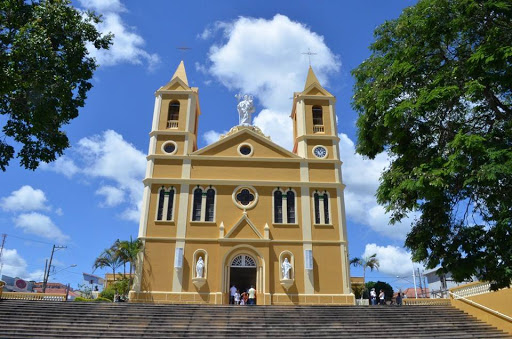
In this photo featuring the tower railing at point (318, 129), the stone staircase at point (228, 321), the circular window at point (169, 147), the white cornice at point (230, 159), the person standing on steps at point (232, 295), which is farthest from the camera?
the tower railing at point (318, 129)

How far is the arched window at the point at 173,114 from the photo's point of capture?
1057 inches


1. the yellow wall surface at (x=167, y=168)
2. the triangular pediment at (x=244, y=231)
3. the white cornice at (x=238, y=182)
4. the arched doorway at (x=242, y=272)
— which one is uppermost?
the yellow wall surface at (x=167, y=168)

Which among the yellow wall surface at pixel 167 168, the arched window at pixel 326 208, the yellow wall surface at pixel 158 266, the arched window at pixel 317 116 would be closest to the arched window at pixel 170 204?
the yellow wall surface at pixel 167 168

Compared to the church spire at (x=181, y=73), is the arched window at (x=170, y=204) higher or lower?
lower

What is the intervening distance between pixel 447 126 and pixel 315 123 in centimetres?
1655

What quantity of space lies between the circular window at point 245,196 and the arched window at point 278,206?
124cm

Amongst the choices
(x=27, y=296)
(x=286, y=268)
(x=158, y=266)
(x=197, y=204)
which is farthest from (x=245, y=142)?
(x=27, y=296)

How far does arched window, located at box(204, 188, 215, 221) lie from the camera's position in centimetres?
2423

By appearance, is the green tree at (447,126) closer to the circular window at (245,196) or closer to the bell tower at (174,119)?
the circular window at (245,196)

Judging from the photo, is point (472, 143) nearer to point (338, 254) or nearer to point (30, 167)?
point (30, 167)

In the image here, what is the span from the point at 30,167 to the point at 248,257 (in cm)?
1414

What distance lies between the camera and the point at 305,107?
27.9 metres

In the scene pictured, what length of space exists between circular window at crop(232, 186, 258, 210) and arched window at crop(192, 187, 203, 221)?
1.98 metres

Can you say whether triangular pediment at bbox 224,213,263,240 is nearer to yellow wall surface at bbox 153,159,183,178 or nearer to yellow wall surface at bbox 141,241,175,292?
yellow wall surface at bbox 141,241,175,292
